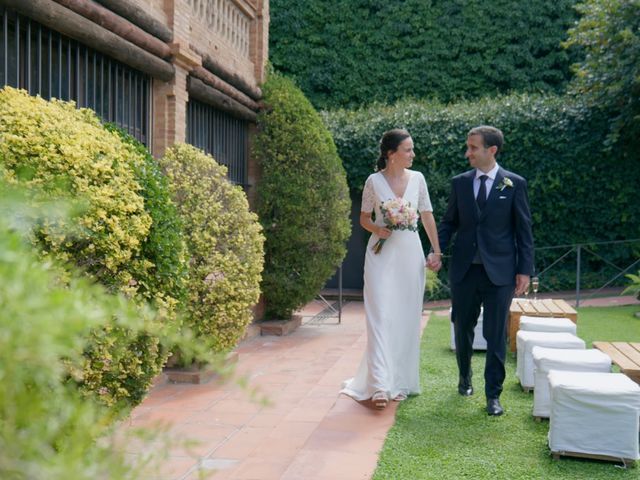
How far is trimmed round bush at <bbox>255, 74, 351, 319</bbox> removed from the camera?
9.88 metres

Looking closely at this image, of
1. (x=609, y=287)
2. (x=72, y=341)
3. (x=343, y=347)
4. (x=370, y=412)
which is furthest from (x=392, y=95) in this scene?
(x=72, y=341)

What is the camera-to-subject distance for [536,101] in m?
14.8

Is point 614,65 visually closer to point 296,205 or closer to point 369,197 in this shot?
point 296,205

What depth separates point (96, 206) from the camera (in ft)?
13.0

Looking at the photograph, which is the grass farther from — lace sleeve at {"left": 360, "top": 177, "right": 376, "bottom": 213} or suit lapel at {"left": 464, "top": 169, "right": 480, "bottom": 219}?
lace sleeve at {"left": 360, "top": 177, "right": 376, "bottom": 213}

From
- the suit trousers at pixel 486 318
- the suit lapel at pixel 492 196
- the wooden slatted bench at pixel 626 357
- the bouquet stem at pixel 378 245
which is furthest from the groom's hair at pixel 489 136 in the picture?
the wooden slatted bench at pixel 626 357

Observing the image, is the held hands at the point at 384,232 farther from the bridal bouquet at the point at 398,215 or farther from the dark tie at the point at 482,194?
the dark tie at the point at 482,194

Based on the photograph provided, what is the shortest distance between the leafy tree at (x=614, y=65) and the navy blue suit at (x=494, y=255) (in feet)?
28.5

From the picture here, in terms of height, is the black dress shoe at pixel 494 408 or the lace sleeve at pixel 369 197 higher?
the lace sleeve at pixel 369 197

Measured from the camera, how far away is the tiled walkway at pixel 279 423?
13.5 feet

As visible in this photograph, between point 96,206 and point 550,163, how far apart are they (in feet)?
39.2

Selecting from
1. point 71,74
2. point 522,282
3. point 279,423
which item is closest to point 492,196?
point 522,282

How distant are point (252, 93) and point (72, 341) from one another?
9.64 metres

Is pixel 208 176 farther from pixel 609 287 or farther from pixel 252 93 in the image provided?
pixel 609 287
